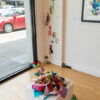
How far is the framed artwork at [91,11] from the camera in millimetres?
2271

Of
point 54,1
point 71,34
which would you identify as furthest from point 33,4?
point 71,34

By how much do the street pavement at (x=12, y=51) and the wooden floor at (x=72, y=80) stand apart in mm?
341

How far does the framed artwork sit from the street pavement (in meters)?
1.37

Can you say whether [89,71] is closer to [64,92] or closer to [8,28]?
[64,92]

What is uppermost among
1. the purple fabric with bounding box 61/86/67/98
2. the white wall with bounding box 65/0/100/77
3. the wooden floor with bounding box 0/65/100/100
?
the white wall with bounding box 65/0/100/77

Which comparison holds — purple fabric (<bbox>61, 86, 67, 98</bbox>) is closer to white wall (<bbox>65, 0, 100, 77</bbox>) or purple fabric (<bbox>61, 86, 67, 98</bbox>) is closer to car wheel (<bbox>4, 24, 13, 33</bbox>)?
white wall (<bbox>65, 0, 100, 77</bbox>)

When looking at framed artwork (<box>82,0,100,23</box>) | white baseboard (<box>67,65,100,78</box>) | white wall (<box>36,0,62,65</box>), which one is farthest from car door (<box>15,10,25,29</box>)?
white baseboard (<box>67,65,100,78</box>)

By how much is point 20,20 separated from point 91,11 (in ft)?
4.81

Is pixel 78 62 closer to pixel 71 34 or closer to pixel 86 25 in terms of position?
pixel 71 34

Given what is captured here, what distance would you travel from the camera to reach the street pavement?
2.88 m

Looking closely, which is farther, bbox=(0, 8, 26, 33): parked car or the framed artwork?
bbox=(0, 8, 26, 33): parked car

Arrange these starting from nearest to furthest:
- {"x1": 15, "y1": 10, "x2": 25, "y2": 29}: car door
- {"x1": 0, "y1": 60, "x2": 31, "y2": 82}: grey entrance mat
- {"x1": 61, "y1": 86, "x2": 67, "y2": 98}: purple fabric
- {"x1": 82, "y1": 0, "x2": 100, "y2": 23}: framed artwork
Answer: {"x1": 61, "y1": 86, "x2": 67, "y2": 98}: purple fabric, {"x1": 82, "y1": 0, "x2": 100, "y2": 23}: framed artwork, {"x1": 0, "y1": 60, "x2": 31, "y2": 82}: grey entrance mat, {"x1": 15, "y1": 10, "x2": 25, "y2": 29}: car door

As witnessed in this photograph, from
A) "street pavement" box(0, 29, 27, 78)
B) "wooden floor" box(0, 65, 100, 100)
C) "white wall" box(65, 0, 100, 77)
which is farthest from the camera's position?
"street pavement" box(0, 29, 27, 78)

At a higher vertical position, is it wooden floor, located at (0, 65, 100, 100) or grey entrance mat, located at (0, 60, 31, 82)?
grey entrance mat, located at (0, 60, 31, 82)
